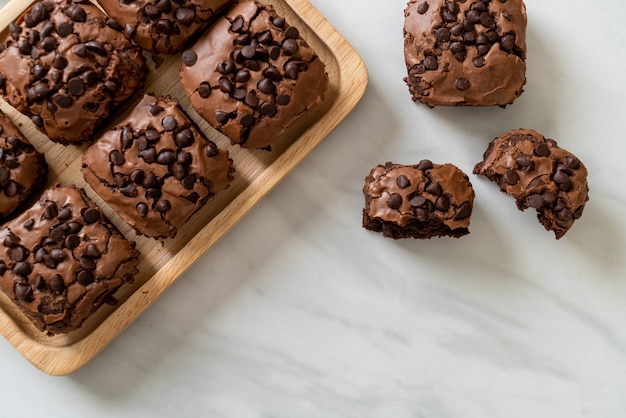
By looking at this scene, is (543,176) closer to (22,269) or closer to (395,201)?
(395,201)

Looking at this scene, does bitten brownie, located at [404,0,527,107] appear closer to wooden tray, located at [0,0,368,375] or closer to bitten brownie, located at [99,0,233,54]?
wooden tray, located at [0,0,368,375]

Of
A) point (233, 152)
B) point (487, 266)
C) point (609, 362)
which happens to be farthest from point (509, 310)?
point (233, 152)

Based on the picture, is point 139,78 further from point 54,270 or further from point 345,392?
point 345,392

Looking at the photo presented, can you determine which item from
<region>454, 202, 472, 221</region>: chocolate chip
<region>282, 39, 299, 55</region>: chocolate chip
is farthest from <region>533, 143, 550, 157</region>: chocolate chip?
<region>282, 39, 299, 55</region>: chocolate chip

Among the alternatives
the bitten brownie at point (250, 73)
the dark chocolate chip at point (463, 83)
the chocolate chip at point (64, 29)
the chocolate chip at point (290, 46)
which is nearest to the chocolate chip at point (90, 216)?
the bitten brownie at point (250, 73)

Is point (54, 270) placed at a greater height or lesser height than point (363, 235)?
greater

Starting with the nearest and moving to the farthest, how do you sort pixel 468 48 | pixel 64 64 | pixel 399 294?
pixel 64 64, pixel 468 48, pixel 399 294

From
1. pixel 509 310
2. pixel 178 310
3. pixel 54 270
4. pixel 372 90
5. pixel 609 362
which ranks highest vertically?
pixel 54 270

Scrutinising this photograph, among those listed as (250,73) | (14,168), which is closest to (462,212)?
(250,73)

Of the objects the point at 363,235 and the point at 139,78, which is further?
the point at 363,235
